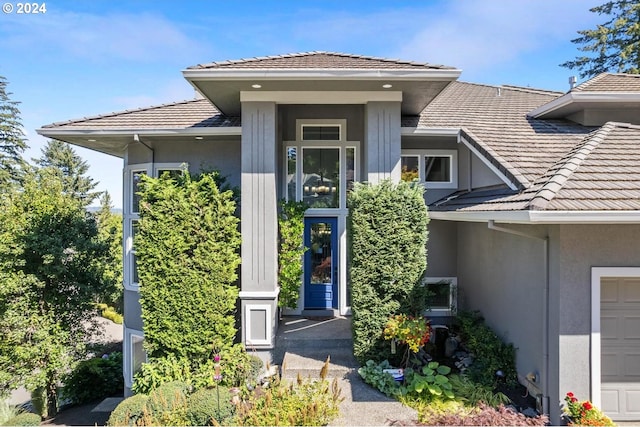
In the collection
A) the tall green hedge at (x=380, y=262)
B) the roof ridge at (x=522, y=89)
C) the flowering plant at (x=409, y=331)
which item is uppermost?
the roof ridge at (x=522, y=89)

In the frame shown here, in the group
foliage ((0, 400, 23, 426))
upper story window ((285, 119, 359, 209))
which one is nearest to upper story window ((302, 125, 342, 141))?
upper story window ((285, 119, 359, 209))

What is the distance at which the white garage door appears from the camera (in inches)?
203

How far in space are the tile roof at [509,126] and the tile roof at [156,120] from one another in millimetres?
4990

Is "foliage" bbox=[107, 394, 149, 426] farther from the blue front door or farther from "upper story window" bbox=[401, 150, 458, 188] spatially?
"upper story window" bbox=[401, 150, 458, 188]

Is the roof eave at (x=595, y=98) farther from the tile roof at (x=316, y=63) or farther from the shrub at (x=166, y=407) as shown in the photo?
the shrub at (x=166, y=407)

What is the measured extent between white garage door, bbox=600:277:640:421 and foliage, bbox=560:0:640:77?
66.2 ft

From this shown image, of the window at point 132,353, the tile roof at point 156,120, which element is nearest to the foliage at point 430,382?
the tile roof at point 156,120

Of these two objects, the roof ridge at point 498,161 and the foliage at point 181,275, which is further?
the foliage at point 181,275

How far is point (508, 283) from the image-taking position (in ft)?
21.6

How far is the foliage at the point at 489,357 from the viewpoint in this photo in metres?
6.06

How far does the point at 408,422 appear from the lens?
5.09 m

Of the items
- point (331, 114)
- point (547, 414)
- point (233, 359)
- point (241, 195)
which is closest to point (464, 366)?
point (547, 414)

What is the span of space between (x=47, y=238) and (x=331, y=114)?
27.5ft

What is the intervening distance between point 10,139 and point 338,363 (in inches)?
1339
